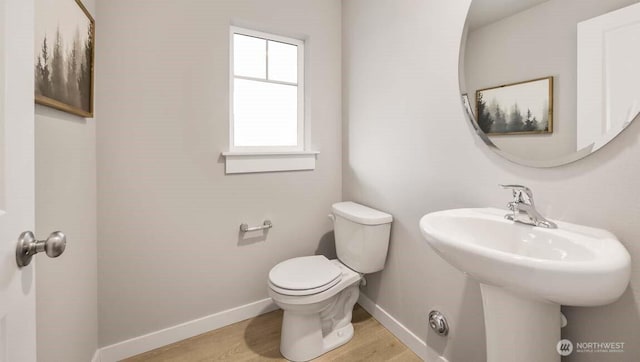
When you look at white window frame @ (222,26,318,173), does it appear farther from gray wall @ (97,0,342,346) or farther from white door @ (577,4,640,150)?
white door @ (577,4,640,150)

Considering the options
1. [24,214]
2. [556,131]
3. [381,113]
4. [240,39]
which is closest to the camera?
[24,214]

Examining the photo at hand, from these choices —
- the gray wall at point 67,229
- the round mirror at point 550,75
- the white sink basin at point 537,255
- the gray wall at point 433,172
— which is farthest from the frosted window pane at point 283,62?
the white sink basin at point 537,255

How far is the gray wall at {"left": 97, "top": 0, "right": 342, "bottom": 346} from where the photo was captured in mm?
1439

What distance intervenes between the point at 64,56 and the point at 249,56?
3.58 feet

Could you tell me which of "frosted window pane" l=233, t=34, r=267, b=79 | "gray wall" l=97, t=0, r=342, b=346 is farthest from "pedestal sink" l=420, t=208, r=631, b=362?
"frosted window pane" l=233, t=34, r=267, b=79

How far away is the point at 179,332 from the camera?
5.40 ft

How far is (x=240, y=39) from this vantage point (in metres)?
1.87

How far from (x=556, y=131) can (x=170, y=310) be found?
2.07m

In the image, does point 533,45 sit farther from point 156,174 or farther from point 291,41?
point 156,174

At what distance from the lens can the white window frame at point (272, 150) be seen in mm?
1765

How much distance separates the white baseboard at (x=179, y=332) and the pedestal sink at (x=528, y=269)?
4.64 feet

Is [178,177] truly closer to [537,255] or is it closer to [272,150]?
[272,150]

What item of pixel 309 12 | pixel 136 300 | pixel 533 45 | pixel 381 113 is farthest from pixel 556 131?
pixel 136 300

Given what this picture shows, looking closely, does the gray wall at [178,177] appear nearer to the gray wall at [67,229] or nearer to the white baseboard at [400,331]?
the gray wall at [67,229]
